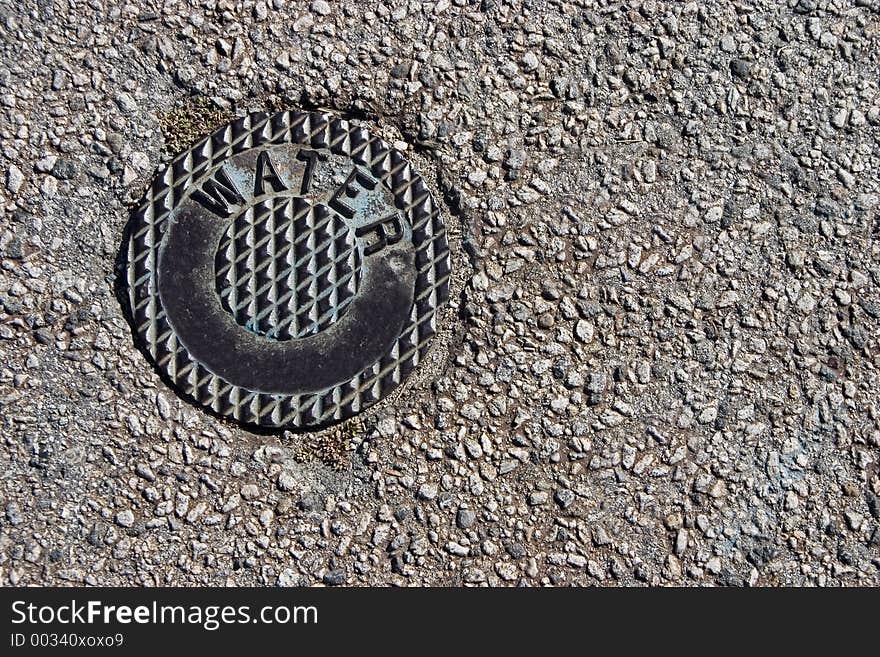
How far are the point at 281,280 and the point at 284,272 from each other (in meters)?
0.03

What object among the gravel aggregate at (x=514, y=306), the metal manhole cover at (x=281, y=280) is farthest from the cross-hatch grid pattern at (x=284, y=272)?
the gravel aggregate at (x=514, y=306)

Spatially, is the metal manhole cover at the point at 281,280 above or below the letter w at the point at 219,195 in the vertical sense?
below

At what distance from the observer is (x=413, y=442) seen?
9.24 feet

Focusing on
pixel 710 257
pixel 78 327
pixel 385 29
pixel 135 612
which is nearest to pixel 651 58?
pixel 710 257

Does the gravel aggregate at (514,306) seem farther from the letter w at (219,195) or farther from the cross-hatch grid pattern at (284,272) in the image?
the cross-hatch grid pattern at (284,272)

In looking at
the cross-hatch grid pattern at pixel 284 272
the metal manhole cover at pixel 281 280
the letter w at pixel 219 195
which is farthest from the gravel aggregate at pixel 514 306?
the cross-hatch grid pattern at pixel 284 272

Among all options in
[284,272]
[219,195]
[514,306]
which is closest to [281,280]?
[284,272]

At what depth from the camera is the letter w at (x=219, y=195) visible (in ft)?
9.28

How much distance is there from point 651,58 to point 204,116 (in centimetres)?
147

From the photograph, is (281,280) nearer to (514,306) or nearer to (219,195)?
(219,195)

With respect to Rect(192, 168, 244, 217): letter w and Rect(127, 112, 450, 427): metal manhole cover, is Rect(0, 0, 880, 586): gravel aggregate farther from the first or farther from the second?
Rect(192, 168, 244, 217): letter w

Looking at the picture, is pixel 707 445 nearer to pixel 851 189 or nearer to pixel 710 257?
pixel 710 257

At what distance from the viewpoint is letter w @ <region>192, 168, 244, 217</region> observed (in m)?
2.83

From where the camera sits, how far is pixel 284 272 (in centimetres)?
278
